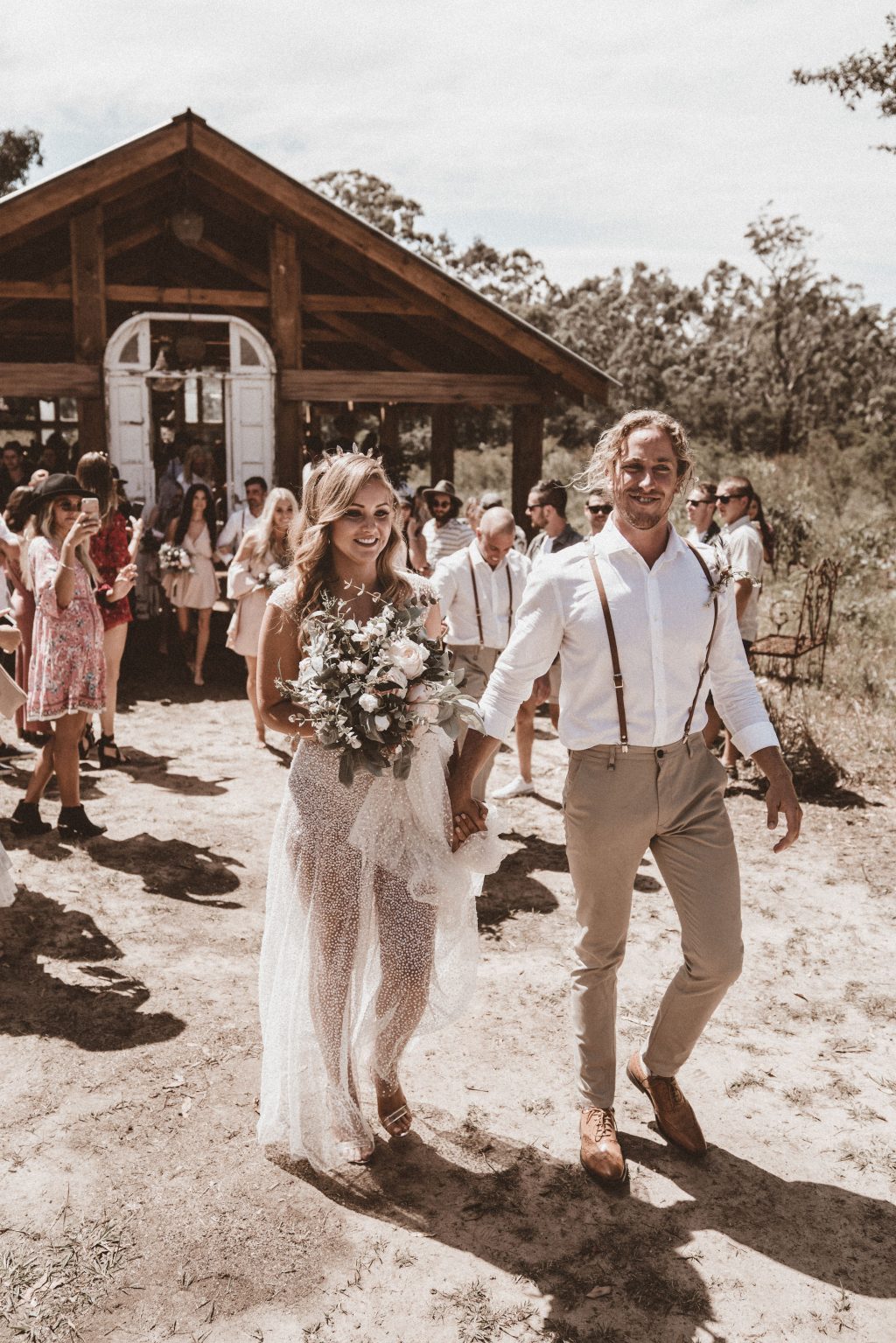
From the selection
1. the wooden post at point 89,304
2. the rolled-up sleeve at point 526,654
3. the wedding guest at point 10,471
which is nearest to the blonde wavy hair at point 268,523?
the rolled-up sleeve at point 526,654

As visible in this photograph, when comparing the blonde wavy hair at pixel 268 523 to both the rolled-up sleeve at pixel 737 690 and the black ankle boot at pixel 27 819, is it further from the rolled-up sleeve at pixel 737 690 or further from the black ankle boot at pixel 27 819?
the rolled-up sleeve at pixel 737 690

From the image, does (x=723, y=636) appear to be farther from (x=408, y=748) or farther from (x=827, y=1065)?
(x=827, y=1065)

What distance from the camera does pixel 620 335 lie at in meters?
56.1

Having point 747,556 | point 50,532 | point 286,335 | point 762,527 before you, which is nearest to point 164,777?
point 50,532

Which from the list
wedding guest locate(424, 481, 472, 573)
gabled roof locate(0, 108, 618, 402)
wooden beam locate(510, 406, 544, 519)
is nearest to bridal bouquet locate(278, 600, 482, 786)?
wedding guest locate(424, 481, 472, 573)

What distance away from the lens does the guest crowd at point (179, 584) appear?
20.6ft

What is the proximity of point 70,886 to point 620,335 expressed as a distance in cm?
5471

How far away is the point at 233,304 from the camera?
1279cm

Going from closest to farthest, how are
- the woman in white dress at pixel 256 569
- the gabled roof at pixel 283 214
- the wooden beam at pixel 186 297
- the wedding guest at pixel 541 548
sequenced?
the wedding guest at pixel 541 548
the woman in white dress at pixel 256 569
the gabled roof at pixel 283 214
the wooden beam at pixel 186 297

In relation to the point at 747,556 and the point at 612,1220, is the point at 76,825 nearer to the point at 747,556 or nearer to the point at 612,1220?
the point at 612,1220

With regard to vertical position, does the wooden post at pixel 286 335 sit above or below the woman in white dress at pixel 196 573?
above

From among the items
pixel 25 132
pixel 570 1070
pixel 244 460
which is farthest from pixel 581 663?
pixel 25 132

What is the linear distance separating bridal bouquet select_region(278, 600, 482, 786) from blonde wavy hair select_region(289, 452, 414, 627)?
0.21 meters

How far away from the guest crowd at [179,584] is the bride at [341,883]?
0.79 meters
